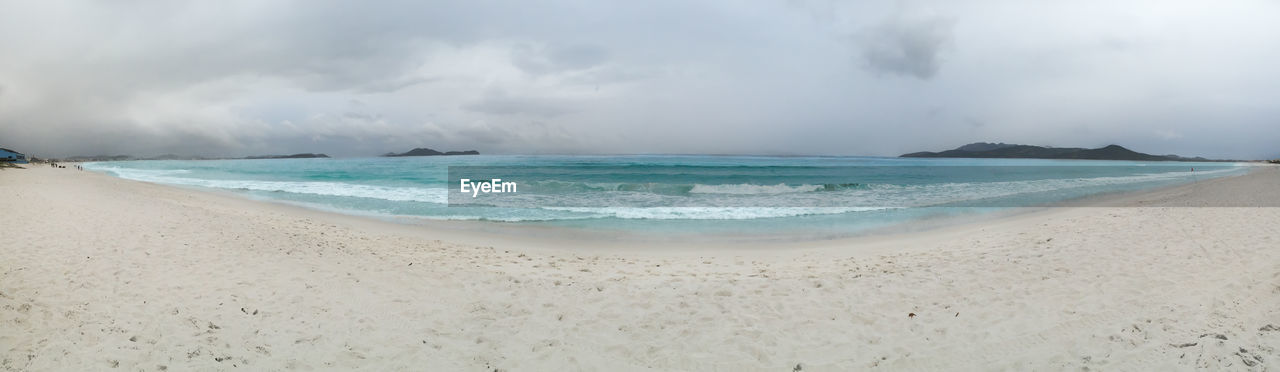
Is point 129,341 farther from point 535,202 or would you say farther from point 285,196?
point 285,196

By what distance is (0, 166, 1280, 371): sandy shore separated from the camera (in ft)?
17.0

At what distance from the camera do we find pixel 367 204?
21094 millimetres

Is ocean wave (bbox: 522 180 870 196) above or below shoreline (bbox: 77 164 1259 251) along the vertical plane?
above

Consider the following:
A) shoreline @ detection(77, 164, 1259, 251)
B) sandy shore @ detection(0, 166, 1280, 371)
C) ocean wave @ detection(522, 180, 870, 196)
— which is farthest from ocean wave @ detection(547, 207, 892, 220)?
ocean wave @ detection(522, 180, 870, 196)

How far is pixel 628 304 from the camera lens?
6.82 m

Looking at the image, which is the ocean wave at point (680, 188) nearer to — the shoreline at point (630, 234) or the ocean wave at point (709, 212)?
the ocean wave at point (709, 212)

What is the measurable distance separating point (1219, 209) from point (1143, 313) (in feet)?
44.2

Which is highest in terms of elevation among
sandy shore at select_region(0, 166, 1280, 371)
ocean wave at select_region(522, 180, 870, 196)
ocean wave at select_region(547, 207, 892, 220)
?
ocean wave at select_region(522, 180, 870, 196)

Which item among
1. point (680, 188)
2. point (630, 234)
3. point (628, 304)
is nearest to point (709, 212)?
point (630, 234)

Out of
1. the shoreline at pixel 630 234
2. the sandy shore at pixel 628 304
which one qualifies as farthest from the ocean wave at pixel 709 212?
the sandy shore at pixel 628 304

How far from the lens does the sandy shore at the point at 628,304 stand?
5172mm

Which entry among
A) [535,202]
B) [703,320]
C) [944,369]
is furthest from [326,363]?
[535,202]

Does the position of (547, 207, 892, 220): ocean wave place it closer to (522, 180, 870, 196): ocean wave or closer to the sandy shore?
the sandy shore

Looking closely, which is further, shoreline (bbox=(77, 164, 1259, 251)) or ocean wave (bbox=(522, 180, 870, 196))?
ocean wave (bbox=(522, 180, 870, 196))
